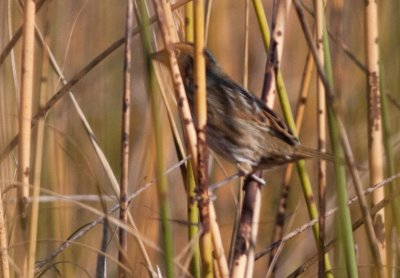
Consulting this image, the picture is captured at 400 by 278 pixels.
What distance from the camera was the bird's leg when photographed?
197 centimetres

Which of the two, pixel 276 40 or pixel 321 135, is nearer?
pixel 276 40

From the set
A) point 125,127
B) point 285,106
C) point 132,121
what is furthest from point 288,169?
point 132,121

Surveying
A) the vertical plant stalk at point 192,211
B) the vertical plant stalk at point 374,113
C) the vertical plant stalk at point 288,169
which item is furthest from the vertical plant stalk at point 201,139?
the vertical plant stalk at point 288,169

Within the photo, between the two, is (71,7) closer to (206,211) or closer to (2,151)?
(2,151)

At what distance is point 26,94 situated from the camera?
1624 millimetres

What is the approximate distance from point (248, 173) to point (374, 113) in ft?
1.28

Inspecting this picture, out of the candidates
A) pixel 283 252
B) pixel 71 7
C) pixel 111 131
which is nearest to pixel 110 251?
pixel 111 131

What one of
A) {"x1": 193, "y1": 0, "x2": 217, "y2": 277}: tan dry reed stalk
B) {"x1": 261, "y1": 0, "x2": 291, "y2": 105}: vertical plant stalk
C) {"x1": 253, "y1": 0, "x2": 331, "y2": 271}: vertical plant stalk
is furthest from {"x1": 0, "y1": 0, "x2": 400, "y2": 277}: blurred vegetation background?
{"x1": 193, "y1": 0, "x2": 217, "y2": 277}: tan dry reed stalk

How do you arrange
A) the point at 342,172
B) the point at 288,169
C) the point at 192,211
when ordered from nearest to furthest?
1. the point at 342,172
2. the point at 192,211
3. the point at 288,169

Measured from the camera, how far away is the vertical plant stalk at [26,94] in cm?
158

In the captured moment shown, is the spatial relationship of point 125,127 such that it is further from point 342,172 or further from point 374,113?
point 374,113

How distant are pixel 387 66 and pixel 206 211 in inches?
34.6

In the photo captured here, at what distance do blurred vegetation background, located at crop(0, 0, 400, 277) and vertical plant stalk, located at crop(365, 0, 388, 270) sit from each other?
7 cm

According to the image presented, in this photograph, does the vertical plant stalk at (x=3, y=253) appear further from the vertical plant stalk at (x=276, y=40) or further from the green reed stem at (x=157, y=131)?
the vertical plant stalk at (x=276, y=40)
